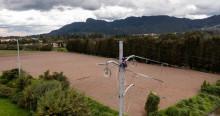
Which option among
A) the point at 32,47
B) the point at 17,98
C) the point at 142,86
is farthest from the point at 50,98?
the point at 32,47

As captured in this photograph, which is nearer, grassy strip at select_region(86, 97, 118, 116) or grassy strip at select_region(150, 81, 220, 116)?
grassy strip at select_region(86, 97, 118, 116)

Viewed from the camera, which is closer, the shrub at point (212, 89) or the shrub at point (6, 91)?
the shrub at point (6, 91)

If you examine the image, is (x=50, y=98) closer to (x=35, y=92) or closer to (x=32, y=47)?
(x=35, y=92)

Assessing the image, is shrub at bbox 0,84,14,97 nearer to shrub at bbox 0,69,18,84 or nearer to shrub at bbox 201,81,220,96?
shrub at bbox 0,69,18,84

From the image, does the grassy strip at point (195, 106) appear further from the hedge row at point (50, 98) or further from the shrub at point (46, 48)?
the shrub at point (46, 48)

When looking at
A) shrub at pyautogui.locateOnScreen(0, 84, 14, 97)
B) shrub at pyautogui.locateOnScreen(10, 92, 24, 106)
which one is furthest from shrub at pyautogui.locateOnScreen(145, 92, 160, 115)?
shrub at pyautogui.locateOnScreen(0, 84, 14, 97)

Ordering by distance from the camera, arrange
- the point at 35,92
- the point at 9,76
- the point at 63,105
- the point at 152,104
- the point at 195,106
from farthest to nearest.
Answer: the point at 9,76
the point at 195,106
the point at 152,104
the point at 35,92
the point at 63,105

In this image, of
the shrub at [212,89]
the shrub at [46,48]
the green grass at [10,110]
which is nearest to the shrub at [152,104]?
the green grass at [10,110]
